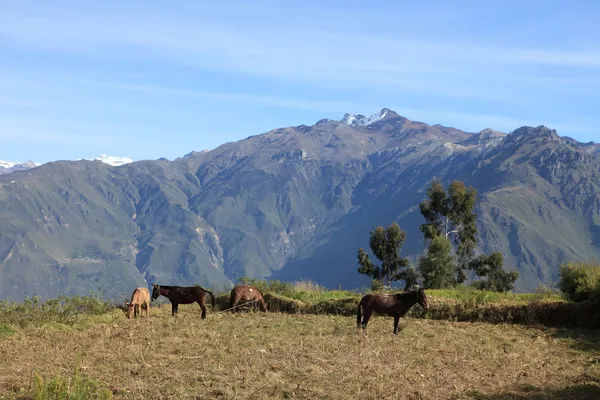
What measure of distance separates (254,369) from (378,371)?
3.08m

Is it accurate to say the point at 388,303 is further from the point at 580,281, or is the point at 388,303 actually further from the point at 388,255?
the point at 388,255

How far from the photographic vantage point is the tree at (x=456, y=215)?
229ft

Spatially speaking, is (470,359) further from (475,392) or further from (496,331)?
(496,331)

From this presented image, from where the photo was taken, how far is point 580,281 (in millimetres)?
29656

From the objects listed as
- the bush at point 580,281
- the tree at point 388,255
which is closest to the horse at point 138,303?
the bush at point 580,281

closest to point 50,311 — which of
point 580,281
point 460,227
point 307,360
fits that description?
point 307,360

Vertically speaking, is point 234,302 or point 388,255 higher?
point 388,255

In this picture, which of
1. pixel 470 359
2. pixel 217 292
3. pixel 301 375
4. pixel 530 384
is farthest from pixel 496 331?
pixel 217 292

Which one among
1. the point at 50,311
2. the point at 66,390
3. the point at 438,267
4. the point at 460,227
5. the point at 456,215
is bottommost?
the point at 66,390

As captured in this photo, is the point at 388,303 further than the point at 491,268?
No

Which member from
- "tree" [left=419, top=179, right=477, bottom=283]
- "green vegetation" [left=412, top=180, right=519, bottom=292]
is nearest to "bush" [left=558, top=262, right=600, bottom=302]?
"green vegetation" [left=412, top=180, right=519, bottom=292]

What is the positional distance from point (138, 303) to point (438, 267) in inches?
1423

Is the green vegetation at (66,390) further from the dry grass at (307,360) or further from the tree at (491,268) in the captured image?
the tree at (491,268)

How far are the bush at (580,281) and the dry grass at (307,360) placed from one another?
3.67 metres
